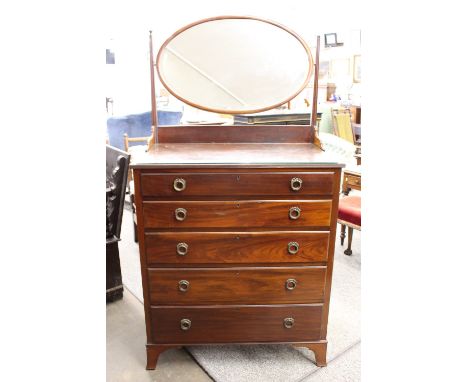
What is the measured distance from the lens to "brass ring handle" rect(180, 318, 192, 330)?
62.0 inches

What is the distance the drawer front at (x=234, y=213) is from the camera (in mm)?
1419

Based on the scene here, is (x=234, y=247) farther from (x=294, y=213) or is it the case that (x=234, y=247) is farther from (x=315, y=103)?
(x=315, y=103)

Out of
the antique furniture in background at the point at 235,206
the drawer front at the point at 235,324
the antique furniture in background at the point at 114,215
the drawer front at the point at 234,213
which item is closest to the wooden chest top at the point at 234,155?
the antique furniture in background at the point at 235,206

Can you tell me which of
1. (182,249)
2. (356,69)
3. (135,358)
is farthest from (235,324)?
(356,69)

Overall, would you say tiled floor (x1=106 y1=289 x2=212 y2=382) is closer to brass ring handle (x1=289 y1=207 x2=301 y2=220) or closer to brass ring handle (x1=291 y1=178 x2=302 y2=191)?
brass ring handle (x1=289 y1=207 x2=301 y2=220)

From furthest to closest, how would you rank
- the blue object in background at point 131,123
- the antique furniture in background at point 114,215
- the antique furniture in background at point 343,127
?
the antique furniture in background at point 343,127 → the blue object in background at point 131,123 → the antique furniture in background at point 114,215

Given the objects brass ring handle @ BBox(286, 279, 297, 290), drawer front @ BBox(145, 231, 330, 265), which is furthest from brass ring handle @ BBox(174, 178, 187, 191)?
brass ring handle @ BBox(286, 279, 297, 290)

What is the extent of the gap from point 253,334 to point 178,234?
0.60 meters

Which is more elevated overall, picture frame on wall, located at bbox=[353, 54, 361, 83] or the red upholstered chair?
picture frame on wall, located at bbox=[353, 54, 361, 83]

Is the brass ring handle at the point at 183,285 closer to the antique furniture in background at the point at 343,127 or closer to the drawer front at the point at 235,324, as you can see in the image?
the drawer front at the point at 235,324

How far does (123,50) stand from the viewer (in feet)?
22.2

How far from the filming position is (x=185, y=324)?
5.18 feet

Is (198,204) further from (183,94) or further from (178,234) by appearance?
(183,94)

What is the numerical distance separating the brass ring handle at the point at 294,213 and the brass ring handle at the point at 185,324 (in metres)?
0.67
